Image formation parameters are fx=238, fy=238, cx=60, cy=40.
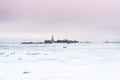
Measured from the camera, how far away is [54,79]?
16062mm

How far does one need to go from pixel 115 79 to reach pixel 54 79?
4058 millimetres

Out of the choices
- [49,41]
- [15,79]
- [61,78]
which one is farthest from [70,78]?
[49,41]

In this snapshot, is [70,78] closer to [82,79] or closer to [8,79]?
[82,79]

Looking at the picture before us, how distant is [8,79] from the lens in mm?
15906

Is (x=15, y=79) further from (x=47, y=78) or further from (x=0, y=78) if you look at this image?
(x=47, y=78)

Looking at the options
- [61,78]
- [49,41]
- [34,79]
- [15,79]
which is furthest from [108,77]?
[49,41]

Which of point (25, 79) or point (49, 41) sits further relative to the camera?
point (49, 41)

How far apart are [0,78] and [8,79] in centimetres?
62

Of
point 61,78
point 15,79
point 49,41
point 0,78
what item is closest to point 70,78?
point 61,78

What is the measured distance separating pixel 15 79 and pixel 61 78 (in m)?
3.13

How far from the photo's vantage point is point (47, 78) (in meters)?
16.5

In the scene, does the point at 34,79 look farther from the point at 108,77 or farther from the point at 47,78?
the point at 108,77

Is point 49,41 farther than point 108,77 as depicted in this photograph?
Yes

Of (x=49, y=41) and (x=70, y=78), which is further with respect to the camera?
(x=49, y=41)
